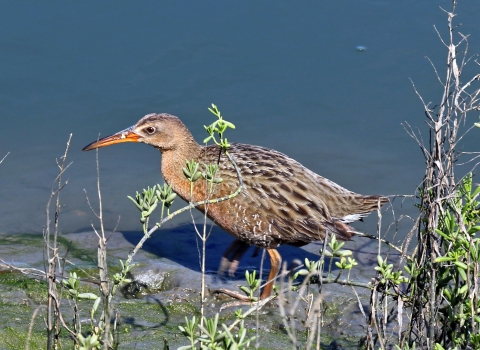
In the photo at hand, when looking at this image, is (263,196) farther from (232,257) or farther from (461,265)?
(461,265)

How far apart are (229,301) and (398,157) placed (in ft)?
10.1

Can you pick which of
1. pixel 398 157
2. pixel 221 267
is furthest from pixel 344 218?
pixel 398 157

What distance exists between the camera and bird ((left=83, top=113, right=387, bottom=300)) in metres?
6.36

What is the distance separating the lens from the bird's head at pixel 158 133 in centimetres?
693

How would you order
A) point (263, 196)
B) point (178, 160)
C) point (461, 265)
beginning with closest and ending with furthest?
point (461, 265) < point (263, 196) < point (178, 160)

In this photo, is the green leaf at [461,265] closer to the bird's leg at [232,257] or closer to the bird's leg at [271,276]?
the bird's leg at [271,276]

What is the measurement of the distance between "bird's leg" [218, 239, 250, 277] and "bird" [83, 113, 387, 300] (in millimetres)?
12

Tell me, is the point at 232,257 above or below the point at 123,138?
below

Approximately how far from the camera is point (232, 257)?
6.95 meters

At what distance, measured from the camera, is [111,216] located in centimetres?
780

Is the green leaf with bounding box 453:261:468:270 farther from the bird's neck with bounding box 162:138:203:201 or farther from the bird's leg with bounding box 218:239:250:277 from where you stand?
the bird's neck with bounding box 162:138:203:201

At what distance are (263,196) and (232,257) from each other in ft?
2.74

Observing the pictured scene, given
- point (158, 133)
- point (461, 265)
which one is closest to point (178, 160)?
point (158, 133)

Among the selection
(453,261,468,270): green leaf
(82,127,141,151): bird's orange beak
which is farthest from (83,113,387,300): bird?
(453,261,468,270): green leaf
